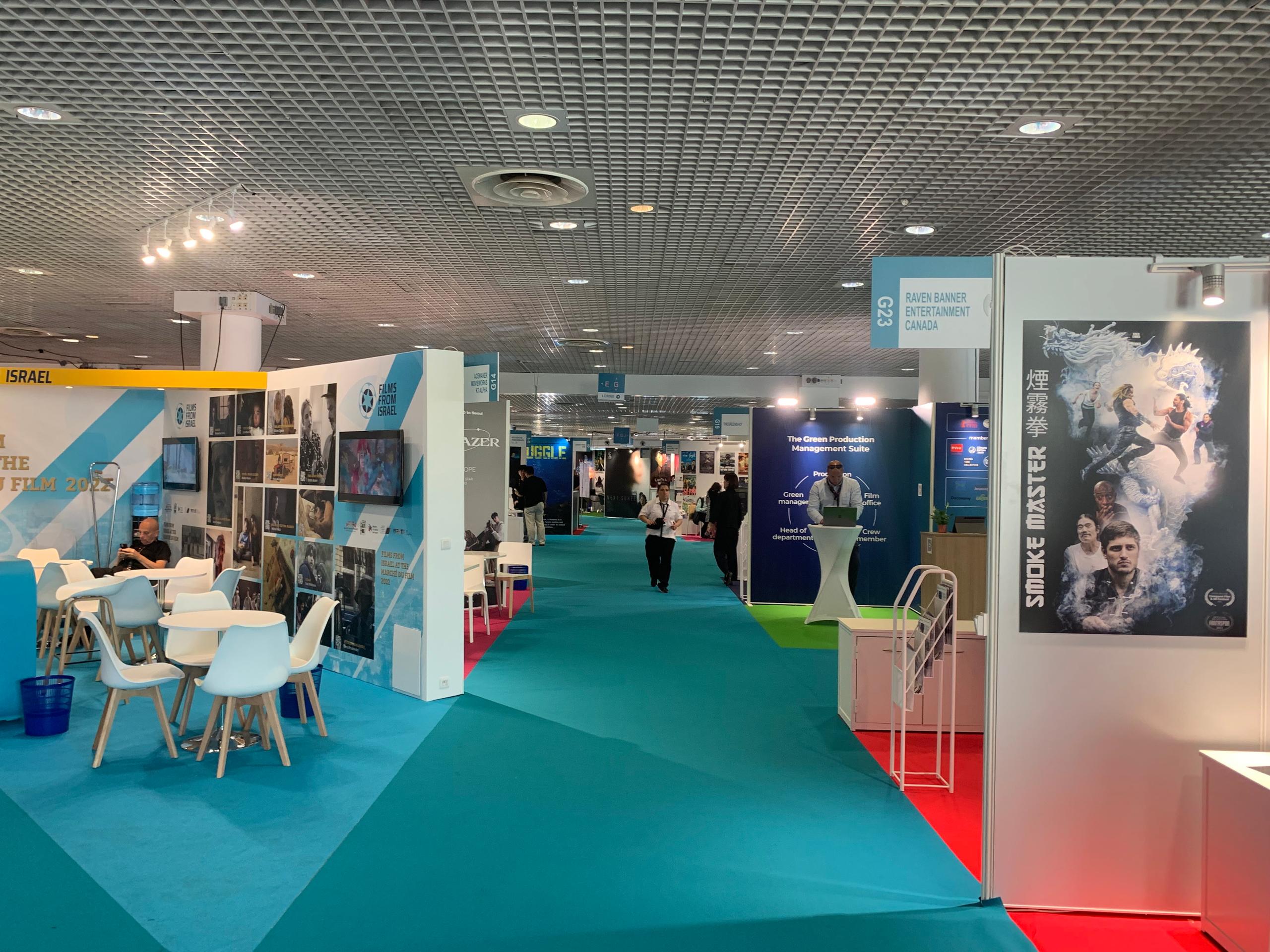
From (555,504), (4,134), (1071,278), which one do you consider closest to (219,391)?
(4,134)

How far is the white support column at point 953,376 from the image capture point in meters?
10.3

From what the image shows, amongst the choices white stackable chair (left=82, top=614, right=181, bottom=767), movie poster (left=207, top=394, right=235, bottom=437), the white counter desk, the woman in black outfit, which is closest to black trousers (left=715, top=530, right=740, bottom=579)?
the woman in black outfit

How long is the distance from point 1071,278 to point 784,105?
62.5 inches

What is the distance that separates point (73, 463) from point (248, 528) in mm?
2292

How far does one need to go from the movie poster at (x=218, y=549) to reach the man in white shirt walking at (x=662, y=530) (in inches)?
215

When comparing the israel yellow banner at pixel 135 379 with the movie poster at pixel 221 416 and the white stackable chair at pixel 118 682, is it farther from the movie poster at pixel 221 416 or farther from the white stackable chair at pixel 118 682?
the white stackable chair at pixel 118 682

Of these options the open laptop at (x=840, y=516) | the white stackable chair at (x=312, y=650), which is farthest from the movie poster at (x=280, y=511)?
the open laptop at (x=840, y=516)

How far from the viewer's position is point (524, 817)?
408cm

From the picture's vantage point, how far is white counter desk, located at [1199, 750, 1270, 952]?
279 cm

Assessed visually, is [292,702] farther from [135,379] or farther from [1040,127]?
[1040,127]

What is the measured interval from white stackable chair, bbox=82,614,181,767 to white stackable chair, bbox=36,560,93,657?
2394mm

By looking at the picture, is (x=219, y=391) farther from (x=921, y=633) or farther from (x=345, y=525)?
(x=921, y=633)

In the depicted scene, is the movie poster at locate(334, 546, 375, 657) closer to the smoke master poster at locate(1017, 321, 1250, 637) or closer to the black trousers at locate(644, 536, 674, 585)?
the smoke master poster at locate(1017, 321, 1250, 637)

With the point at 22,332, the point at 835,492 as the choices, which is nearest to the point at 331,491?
the point at 835,492
